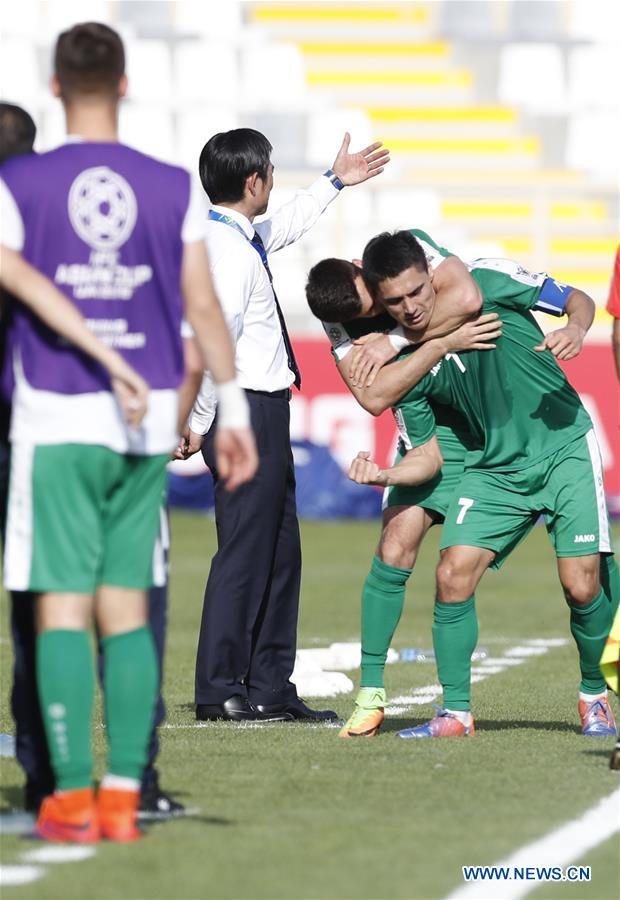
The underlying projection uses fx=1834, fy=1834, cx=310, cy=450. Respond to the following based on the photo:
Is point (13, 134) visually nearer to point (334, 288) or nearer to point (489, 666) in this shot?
point (334, 288)

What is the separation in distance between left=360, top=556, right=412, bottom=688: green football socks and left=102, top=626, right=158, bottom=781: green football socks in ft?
7.77

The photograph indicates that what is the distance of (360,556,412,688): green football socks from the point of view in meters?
6.84

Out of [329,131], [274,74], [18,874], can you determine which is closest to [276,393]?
[18,874]

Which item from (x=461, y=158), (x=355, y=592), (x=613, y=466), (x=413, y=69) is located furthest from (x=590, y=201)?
(x=355, y=592)

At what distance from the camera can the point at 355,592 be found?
12875mm

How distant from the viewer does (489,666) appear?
930 cm

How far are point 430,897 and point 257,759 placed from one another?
2030 millimetres

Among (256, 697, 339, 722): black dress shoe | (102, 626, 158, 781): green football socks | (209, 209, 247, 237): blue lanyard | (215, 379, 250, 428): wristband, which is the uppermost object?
(209, 209, 247, 237): blue lanyard

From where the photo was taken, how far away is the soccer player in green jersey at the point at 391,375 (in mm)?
6539

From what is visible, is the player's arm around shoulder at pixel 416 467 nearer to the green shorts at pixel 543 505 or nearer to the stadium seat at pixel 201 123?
the green shorts at pixel 543 505

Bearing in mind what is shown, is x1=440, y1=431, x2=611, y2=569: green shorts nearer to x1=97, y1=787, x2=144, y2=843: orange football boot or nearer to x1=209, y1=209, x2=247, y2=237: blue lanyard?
x1=209, y1=209, x2=247, y2=237: blue lanyard

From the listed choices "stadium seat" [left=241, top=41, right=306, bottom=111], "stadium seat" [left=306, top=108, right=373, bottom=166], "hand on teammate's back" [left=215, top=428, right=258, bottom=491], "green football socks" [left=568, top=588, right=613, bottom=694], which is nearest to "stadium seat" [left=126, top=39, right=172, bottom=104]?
"stadium seat" [left=241, top=41, right=306, bottom=111]

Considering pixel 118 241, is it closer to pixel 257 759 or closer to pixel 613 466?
pixel 257 759

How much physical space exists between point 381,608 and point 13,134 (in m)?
2.54
